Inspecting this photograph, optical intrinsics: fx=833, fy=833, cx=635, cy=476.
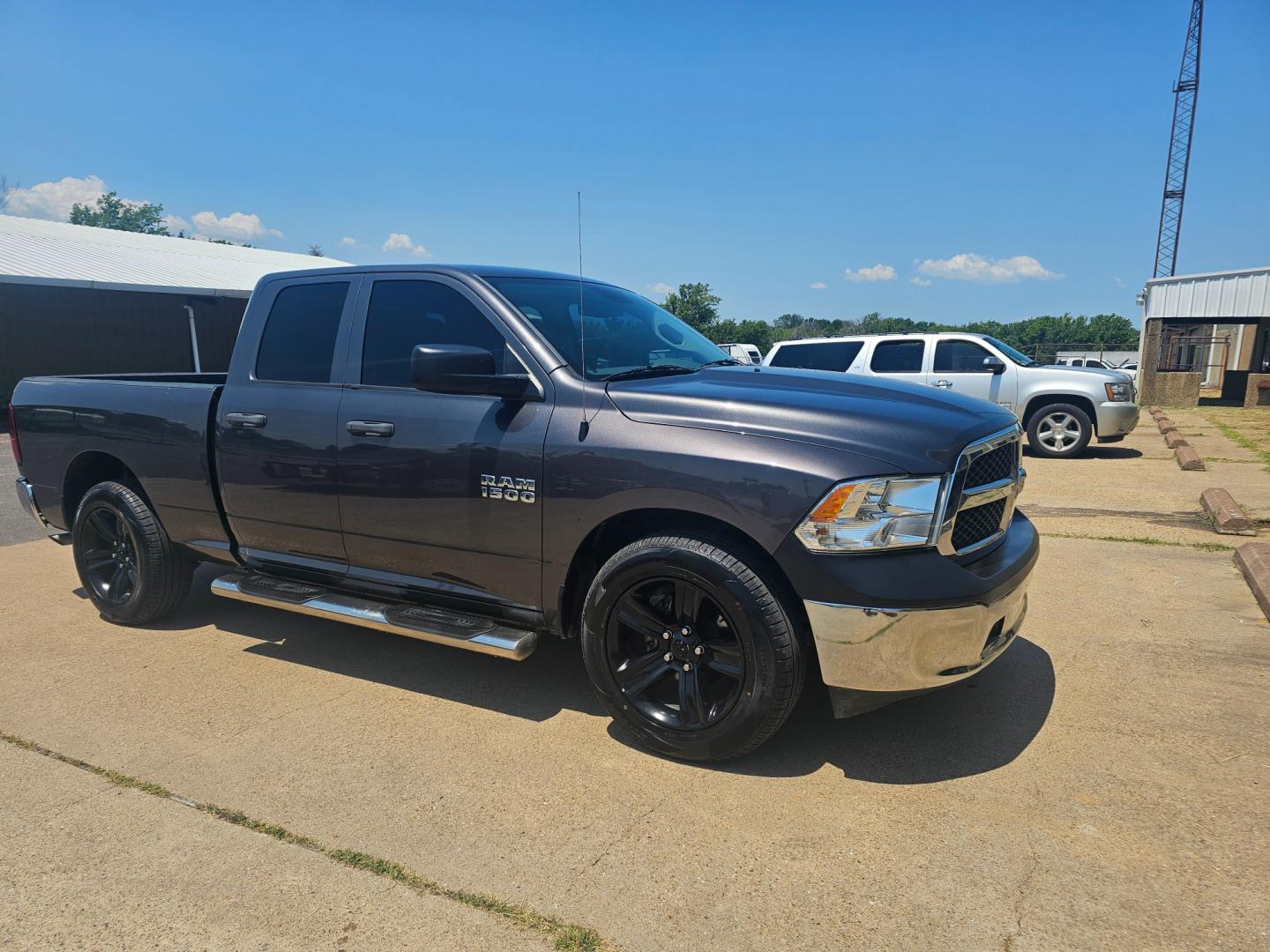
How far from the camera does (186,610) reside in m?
5.36

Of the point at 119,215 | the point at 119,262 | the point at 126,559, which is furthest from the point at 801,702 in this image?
the point at 119,215

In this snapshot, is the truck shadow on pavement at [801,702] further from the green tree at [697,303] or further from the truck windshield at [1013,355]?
the green tree at [697,303]

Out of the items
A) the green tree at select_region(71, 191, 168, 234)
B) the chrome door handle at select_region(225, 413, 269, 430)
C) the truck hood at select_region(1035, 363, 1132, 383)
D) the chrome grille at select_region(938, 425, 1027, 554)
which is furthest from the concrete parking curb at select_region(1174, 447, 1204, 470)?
the green tree at select_region(71, 191, 168, 234)

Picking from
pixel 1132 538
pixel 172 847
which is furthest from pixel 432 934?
pixel 1132 538

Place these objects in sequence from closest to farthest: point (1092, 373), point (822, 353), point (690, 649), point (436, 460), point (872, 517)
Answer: point (872, 517), point (690, 649), point (436, 460), point (1092, 373), point (822, 353)

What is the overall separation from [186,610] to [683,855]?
407cm

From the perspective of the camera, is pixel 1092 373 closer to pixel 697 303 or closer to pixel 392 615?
pixel 392 615

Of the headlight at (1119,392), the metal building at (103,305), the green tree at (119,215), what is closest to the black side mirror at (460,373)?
the headlight at (1119,392)

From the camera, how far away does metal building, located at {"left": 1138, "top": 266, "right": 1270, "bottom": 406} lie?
2361 cm

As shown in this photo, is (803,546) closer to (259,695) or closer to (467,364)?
(467,364)

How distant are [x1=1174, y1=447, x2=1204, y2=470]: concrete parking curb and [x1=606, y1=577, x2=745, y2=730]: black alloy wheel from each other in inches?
383

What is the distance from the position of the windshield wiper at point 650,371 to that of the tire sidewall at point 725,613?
798mm

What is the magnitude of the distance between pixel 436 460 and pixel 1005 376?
36.5 feet

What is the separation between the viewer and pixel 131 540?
15.9 feet
